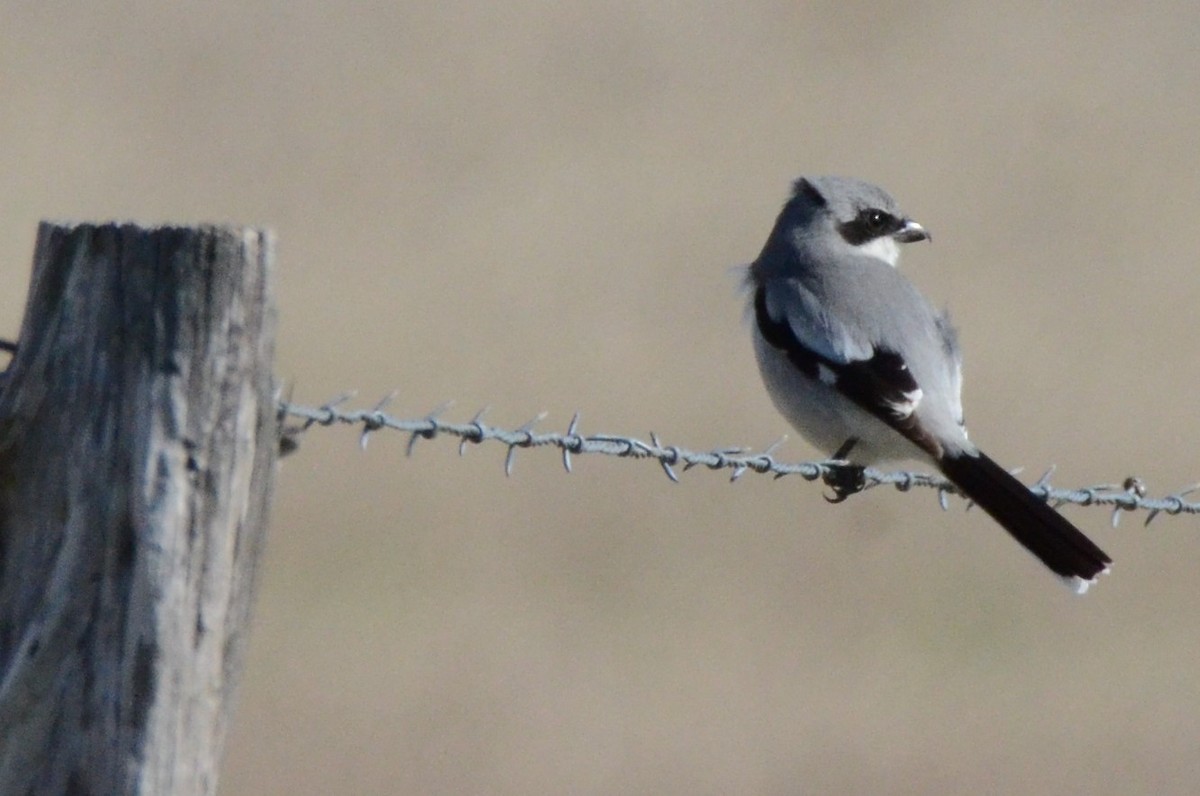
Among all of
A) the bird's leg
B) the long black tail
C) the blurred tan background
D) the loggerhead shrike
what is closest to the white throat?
the loggerhead shrike

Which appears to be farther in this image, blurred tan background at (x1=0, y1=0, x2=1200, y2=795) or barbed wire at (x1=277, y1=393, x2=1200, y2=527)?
blurred tan background at (x1=0, y1=0, x2=1200, y2=795)

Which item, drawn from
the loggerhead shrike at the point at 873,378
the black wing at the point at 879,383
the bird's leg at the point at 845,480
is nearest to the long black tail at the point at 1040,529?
the loggerhead shrike at the point at 873,378

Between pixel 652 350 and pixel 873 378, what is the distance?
22.7 feet

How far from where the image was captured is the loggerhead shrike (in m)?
5.04

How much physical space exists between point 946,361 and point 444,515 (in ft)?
15.3

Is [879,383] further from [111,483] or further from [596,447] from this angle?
[111,483]

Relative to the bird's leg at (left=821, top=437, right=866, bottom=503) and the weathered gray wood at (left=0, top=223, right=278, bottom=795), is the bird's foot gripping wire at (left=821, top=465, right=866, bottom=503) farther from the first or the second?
the weathered gray wood at (left=0, top=223, right=278, bottom=795)

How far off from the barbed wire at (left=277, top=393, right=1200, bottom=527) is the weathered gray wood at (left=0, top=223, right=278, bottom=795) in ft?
0.59

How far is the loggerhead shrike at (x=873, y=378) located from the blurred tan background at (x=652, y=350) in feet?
5.44

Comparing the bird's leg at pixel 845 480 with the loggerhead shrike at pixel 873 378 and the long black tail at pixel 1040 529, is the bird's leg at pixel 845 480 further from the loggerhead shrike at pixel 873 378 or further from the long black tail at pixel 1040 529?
the long black tail at pixel 1040 529

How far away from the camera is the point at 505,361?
11750mm

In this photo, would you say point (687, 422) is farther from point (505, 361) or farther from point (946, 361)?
point (946, 361)

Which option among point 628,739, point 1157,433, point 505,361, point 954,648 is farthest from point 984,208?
point 628,739

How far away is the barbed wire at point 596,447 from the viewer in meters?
2.77
